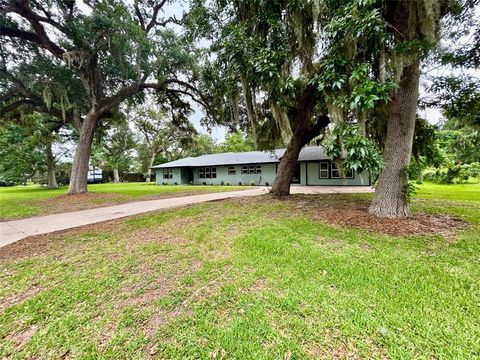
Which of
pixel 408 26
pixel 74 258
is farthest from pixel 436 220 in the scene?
pixel 74 258

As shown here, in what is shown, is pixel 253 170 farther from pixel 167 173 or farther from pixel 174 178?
pixel 167 173

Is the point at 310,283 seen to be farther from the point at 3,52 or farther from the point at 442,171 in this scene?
the point at 442,171

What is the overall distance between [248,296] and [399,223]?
3.73m

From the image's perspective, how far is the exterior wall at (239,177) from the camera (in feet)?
60.5

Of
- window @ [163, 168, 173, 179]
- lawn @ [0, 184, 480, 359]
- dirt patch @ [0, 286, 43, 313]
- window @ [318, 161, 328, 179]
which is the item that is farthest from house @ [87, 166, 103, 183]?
dirt patch @ [0, 286, 43, 313]

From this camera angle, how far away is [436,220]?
485 centimetres

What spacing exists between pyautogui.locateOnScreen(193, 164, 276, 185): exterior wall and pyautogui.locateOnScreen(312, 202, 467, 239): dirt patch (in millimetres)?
12852

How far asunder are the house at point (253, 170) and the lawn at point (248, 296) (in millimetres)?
9751

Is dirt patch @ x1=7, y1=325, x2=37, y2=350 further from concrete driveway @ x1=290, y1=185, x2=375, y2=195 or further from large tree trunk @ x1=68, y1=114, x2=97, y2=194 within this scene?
large tree trunk @ x1=68, y1=114, x2=97, y2=194

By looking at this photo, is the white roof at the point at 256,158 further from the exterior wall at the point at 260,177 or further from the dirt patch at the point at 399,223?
the dirt patch at the point at 399,223

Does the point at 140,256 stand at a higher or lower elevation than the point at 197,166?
lower

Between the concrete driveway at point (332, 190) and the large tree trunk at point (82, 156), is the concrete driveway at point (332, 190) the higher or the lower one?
the lower one

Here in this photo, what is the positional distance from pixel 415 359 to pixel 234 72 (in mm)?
5238

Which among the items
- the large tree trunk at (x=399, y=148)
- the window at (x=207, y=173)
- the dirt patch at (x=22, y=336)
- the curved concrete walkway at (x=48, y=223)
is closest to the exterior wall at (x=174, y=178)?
the window at (x=207, y=173)
